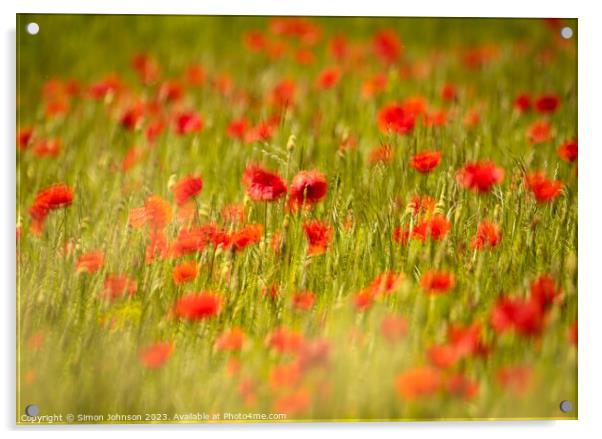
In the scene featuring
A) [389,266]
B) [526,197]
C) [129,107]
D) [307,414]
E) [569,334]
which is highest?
[129,107]

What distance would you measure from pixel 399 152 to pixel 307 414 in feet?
2.15

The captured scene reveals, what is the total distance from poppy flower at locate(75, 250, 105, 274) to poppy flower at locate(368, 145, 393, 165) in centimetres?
67

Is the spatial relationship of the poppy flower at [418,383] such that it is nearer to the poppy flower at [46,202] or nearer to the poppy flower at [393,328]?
the poppy flower at [393,328]

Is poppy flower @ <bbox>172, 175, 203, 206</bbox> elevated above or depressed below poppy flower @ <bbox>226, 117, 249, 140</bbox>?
below

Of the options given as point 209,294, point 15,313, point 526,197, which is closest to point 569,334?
point 526,197

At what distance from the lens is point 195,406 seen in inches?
69.9

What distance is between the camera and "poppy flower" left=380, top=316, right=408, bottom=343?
1786 mm

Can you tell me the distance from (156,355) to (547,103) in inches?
43.8

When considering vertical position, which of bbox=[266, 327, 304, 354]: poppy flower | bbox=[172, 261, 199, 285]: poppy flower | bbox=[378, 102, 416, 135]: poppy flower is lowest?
bbox=[266, 327, 304, 354]: poppy flower

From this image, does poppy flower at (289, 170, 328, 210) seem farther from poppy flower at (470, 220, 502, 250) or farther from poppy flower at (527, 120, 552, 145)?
poppy flower at (527, 120, 552, 145)

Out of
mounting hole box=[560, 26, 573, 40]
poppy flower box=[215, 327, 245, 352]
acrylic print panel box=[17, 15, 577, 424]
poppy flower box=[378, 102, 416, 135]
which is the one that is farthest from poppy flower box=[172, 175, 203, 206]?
mounting hole box=[560, 26, 573, 40]

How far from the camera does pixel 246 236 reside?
1800 millimetres

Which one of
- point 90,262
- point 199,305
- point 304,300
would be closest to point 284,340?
point 304,300

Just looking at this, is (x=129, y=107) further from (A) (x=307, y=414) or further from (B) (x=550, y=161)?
(B) (x=550, y=161)
